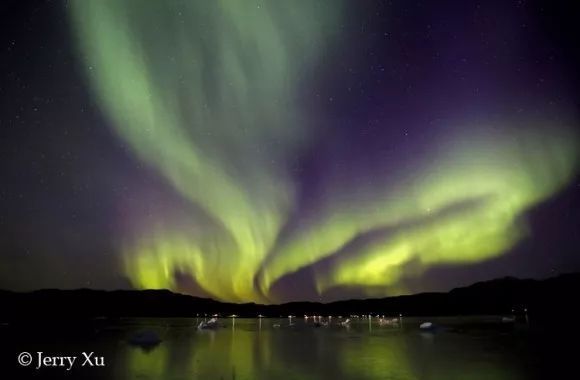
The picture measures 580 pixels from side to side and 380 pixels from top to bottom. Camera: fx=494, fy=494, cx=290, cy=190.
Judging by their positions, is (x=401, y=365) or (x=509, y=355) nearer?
(x=401, y=365)

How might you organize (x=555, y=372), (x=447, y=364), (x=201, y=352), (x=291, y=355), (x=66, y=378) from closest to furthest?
(x=66, y=378) → (x=555, y=372) → (x=447, y=364) → (x=291, y=355) → (x=201, y=352)

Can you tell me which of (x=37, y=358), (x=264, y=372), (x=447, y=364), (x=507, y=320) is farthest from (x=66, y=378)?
(x=507, y=320)

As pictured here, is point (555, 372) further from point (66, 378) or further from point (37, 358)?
point (37, 358)

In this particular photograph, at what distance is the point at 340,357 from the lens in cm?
5997

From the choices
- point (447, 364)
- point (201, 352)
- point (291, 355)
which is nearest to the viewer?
point (447, 364)

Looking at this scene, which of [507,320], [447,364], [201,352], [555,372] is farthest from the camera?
[507,320]

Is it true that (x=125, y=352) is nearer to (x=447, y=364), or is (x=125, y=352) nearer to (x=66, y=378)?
(x=66, y=378)

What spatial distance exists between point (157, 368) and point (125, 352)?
21210mm

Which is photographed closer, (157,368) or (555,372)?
(555,372)

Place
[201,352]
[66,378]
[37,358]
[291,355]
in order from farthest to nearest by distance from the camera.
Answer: [201,352]
[291,355]
[37,358]
[66,378]

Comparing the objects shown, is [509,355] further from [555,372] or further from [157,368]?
[157,368]

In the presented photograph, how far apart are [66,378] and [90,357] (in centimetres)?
2988

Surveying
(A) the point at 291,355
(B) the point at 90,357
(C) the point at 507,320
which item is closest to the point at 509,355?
(A) the point at 291,355

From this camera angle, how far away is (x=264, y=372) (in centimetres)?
4647
